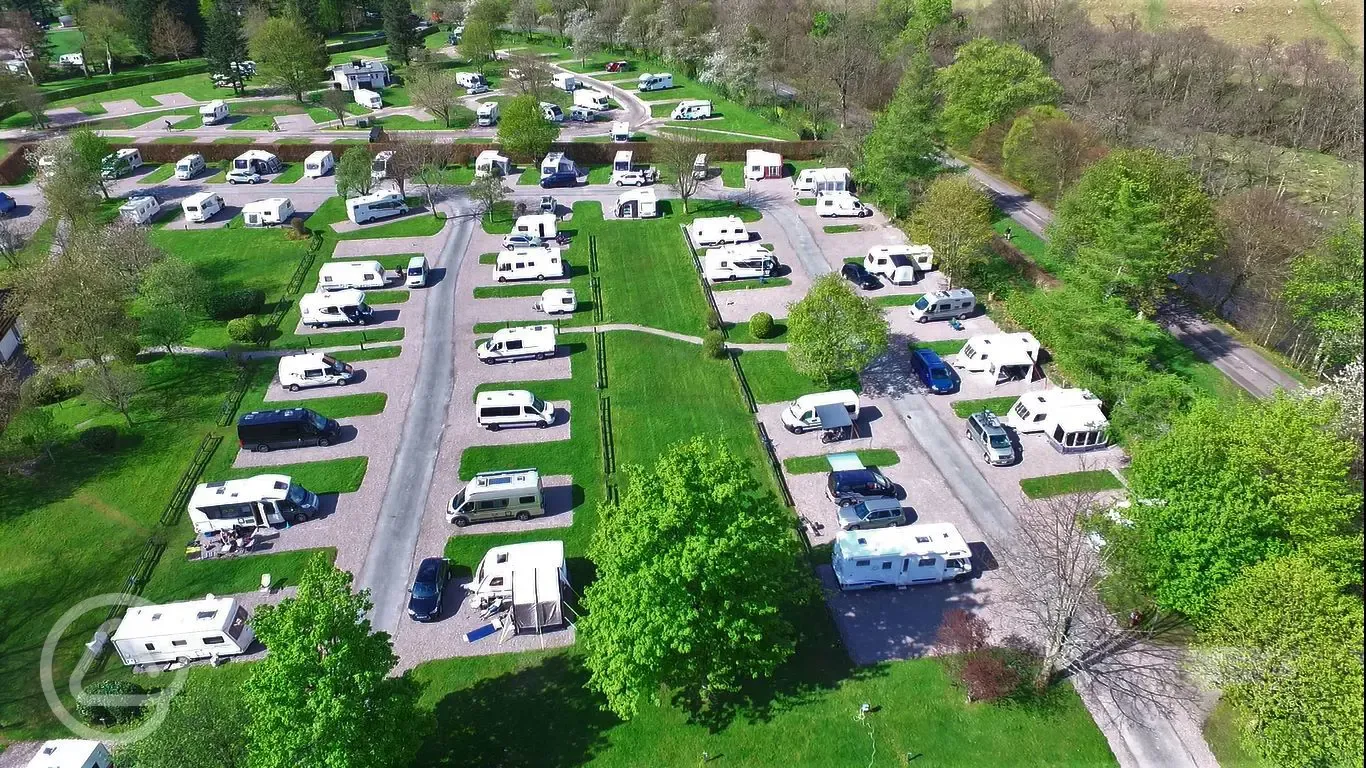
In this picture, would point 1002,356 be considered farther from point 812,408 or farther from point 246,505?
point 246,505

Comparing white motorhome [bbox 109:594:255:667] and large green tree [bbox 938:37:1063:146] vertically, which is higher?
large green tree [bbox 938:37:1063:146]

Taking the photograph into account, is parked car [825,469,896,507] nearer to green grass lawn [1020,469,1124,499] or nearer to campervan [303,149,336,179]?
green grass lawn [1020,469,1124,499]

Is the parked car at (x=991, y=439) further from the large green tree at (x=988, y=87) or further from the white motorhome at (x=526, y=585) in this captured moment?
the large green tree at (x=988, y=87)

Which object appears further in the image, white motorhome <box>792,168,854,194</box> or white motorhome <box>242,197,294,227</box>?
white motorhome <box>792,168,854,194</box>

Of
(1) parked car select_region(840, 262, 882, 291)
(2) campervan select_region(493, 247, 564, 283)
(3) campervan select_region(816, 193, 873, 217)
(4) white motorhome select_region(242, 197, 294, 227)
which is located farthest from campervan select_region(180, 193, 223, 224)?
(1) parked car select_region(840, 262, 882, 291)

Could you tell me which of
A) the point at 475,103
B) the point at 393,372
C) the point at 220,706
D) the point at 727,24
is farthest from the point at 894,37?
the point at 220,706

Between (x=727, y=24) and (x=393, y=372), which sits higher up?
(x=727, y=24)

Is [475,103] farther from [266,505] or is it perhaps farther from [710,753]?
[710,753]
